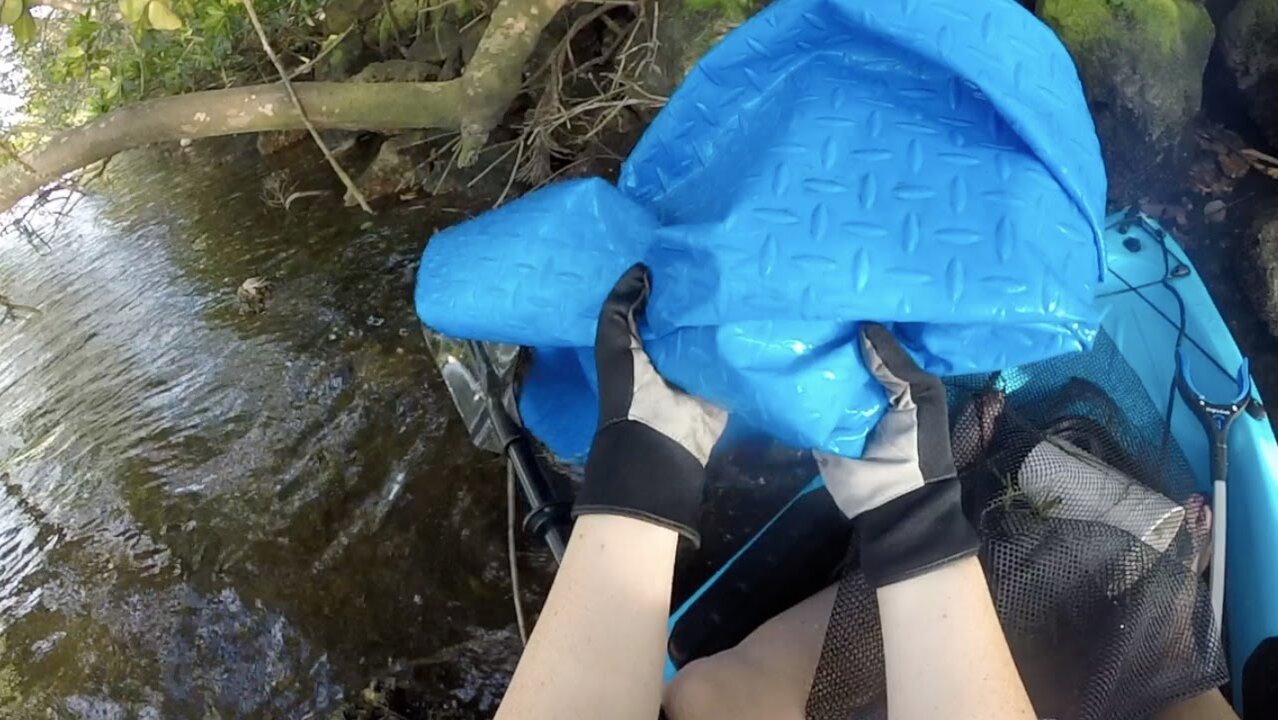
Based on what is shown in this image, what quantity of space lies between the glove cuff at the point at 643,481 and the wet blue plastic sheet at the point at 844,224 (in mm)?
77

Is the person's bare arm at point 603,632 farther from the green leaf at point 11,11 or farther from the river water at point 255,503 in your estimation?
the green leaf at point 11,11

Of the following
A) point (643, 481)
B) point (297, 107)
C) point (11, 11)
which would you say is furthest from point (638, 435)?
point (297, 107)

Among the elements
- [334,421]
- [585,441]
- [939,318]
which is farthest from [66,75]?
[939,318]

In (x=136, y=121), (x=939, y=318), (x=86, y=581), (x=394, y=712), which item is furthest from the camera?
(x=86, y=581)

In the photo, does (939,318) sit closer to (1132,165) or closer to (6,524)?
(1132,165)

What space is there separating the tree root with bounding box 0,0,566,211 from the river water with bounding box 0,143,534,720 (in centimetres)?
76

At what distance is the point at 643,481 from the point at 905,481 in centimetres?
28

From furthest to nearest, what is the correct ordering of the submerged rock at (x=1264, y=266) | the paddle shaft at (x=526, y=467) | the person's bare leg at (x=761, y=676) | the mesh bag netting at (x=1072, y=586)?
the submerged rock at (x=1264, y=266), the paddle shaft at (x=526, y=467), the person's bare leg at (x=761, y=676), the mesh bag netting at (x=1072, y=586)

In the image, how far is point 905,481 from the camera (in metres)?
0.95

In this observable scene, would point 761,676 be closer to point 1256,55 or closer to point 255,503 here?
point 255,503

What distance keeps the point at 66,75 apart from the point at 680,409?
3.65 meters

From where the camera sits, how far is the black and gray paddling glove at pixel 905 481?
910mm

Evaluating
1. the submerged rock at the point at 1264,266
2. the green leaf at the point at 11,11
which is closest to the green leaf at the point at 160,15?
the green leaf at the point at 11,11

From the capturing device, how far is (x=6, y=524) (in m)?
2.79
